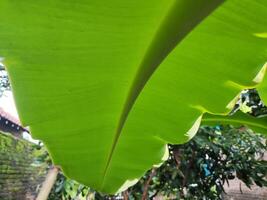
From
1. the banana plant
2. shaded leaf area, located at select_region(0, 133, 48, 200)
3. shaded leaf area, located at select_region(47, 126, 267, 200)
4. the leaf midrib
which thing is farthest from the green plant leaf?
shaded leaf area, located at select_region(0, 133, 48, 200)

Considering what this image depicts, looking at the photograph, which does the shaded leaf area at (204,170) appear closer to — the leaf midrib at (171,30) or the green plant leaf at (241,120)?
the green plant leaf at (241,120)

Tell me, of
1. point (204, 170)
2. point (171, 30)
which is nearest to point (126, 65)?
point (171, 30)

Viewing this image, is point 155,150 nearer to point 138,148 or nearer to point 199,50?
point 138,148

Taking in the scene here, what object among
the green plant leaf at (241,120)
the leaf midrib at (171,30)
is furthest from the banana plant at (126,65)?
the green plant leaf at (241,120)

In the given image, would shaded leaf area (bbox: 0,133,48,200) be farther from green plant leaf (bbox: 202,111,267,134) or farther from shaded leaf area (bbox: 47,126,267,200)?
green plant leaf (bbox: 202,111,267,134)

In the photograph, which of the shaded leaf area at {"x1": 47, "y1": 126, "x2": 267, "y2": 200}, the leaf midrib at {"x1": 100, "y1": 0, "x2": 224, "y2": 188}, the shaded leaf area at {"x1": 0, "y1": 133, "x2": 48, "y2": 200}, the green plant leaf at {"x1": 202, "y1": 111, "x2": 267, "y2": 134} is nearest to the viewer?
the leaf midrib at {"x1": 100, "y1": 0, "x2": 224, "y2": 188}

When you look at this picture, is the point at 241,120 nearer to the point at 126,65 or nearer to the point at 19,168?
the point at 126,65

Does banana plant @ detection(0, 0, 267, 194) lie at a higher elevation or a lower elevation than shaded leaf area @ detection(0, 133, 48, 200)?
higher

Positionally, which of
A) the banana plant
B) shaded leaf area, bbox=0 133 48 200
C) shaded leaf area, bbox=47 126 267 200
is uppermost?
the banana plant
